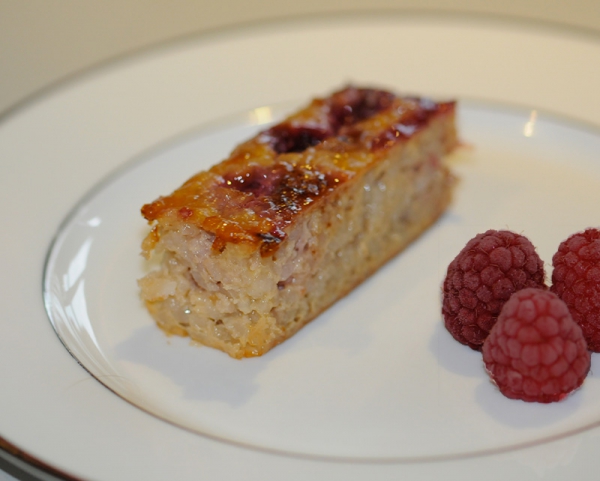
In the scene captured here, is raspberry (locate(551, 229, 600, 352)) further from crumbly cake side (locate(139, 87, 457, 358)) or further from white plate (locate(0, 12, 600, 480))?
crumbly cake side (locate(139, 87, 457, 358))

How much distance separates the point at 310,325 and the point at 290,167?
77 cm

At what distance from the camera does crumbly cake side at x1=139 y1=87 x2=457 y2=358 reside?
9.93ft

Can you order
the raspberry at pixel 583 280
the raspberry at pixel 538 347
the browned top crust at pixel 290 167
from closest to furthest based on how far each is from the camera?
1. the raspberry at pixel 538 347
2. the raspberry at pixel 583 280
3. the browned top crust at pixel 290 167

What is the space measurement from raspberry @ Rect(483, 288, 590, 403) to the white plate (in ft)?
0.49

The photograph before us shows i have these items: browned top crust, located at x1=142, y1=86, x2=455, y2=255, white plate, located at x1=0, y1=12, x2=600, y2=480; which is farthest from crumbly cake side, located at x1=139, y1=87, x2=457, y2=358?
white plate, located at x1=0, y1=12, x2=600, y2=480

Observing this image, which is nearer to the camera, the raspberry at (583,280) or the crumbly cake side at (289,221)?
the raspberry at (583,280)

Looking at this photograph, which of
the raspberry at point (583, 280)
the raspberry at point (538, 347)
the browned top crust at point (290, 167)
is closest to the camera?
the raspberry at point (538, 347)

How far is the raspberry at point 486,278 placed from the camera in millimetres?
2871

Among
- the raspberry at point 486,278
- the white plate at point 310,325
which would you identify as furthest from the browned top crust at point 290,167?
the raspberry at point 486,278

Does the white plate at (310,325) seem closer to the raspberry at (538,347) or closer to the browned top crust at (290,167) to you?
the raspberry at (538,347)

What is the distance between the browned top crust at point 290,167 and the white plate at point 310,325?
60 cm

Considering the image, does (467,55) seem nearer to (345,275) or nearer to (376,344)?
(345,275)

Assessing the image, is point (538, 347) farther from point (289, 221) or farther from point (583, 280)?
point (289, 221)

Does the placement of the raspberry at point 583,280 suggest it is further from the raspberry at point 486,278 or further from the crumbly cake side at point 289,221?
the crumbly cake side at point 289,221
